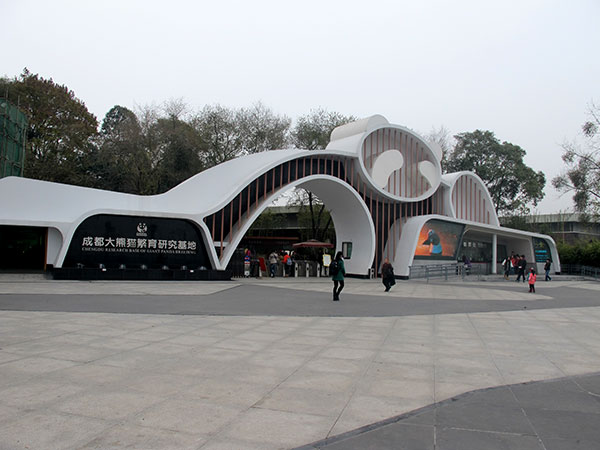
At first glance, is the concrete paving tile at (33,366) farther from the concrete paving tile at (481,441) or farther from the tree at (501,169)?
the tree at (501,169)

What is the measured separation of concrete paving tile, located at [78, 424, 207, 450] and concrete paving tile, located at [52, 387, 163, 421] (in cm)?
33

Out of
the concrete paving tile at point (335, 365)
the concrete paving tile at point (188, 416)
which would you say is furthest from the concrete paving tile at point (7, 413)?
the concrete paving tile at point (335, 365)

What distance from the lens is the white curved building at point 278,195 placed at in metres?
19.9

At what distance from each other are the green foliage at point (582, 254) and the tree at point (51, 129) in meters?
40.7

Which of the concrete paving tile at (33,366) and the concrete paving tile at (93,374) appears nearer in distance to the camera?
the concrete paving tile at (93,374)

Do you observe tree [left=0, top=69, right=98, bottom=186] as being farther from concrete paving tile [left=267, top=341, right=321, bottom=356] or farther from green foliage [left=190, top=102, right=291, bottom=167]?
concrete paving tile [left=267, top=341, right=321, bottom=356]

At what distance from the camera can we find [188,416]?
4.23 meters

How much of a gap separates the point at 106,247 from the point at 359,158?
1372 cm

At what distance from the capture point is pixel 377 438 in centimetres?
386

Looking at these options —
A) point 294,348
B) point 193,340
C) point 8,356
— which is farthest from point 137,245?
point 294,348

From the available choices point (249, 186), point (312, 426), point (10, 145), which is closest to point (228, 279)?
point (249, 186)

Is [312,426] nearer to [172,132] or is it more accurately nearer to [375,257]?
[375,257]

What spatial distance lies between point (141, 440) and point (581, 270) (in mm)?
45462

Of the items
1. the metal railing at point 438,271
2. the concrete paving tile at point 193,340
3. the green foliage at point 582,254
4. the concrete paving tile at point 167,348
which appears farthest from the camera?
the green foliage at point 582,254
